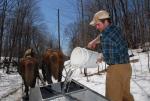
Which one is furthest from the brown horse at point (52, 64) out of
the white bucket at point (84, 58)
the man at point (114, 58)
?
the man at point (114, 58)

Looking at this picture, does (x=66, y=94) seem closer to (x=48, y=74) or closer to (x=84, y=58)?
(x=84, y=58)

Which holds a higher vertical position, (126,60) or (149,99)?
(126,60)

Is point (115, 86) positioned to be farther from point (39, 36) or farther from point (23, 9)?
point (39, 36)

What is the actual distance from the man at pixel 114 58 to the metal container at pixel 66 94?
0.25 metres

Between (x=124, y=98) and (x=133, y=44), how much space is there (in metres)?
16.3

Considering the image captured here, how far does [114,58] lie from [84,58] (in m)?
0.66

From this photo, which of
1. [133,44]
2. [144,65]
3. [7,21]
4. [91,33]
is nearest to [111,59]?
[144,65]

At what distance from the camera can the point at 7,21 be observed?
34812 millimetres

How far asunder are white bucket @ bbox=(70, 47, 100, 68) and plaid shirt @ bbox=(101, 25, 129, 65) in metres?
0.54

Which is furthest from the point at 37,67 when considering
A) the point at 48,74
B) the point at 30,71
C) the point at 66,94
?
the point at 66,94

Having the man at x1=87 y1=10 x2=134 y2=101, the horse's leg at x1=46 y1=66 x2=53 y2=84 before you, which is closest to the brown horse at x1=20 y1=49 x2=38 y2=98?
the horse's leg at x1=46 y1=66 x2=53 y2=84

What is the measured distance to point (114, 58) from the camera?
15.6 ft

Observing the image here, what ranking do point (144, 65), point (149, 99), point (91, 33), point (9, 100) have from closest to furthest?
point (149, 99), point (9, 100), point (144, 65), point (91, 33)

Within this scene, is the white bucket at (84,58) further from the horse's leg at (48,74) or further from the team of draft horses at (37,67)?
the horse's leg at (48,74)
